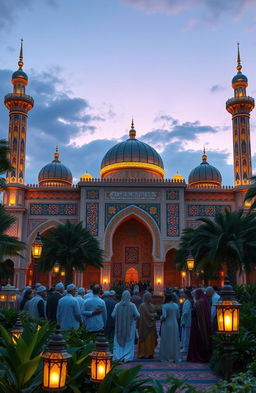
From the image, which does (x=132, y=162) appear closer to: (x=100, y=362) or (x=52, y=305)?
(x=52, y=305)

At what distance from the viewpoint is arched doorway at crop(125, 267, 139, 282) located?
2959cm

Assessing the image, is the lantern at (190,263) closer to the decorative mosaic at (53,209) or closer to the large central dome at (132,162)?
the decorative mosaic at (53,209)

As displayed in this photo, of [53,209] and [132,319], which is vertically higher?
[53,209]

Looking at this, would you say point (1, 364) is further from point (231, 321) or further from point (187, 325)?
point (187, 325)

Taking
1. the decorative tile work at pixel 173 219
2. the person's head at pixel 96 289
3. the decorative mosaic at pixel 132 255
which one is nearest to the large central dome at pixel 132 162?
the decorative tile work at pixel 173 219

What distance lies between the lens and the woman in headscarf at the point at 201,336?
27.2 ft

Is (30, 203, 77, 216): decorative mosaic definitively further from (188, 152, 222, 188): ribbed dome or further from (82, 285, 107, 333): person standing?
(82, 285, 107, 333): person standing

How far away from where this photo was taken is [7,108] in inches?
1166

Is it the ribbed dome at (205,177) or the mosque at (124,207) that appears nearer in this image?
the mosque at (124,207)

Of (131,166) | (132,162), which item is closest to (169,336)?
(131,166)

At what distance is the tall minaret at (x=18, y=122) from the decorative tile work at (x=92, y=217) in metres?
4.41

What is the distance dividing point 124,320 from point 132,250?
21.7 m

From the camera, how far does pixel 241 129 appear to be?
1155 inches

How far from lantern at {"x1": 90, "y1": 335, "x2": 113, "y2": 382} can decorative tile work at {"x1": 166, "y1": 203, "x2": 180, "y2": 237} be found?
944 inches
